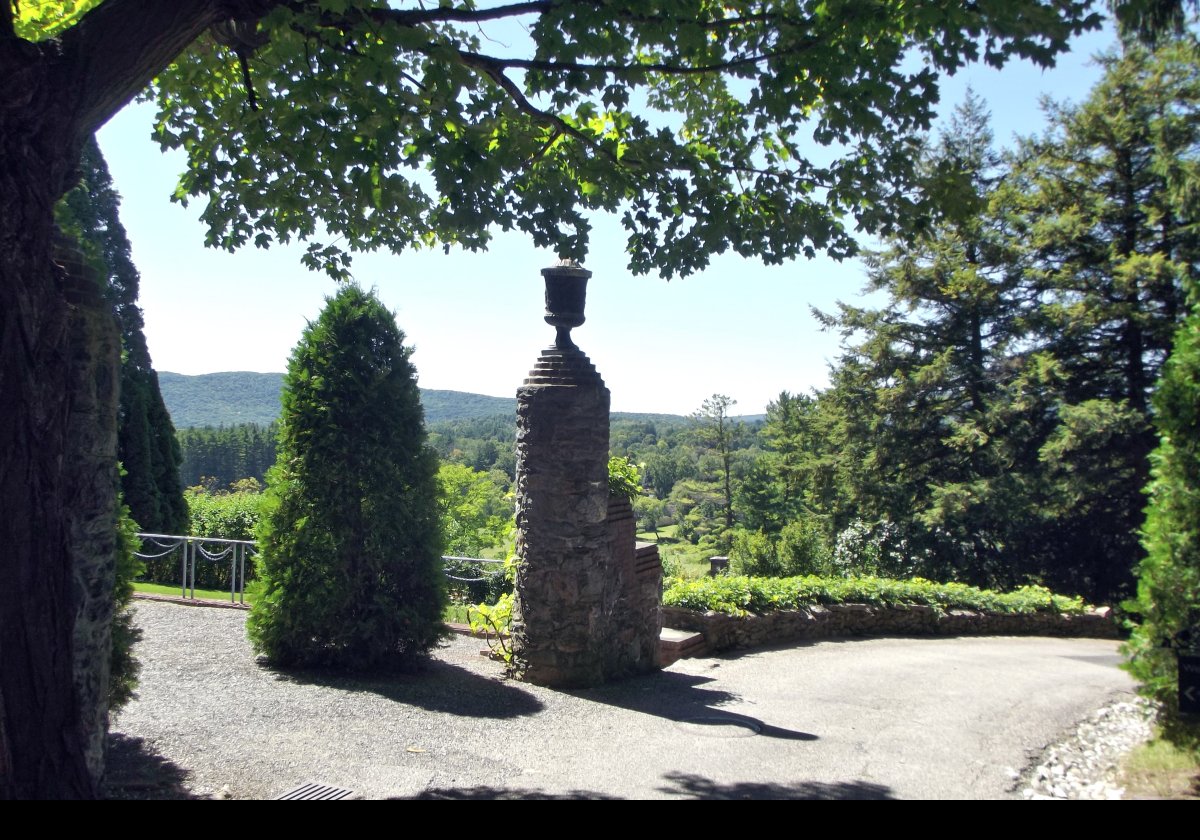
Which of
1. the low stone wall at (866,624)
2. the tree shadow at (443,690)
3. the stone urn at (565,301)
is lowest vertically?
the low stone wall at (866,624)

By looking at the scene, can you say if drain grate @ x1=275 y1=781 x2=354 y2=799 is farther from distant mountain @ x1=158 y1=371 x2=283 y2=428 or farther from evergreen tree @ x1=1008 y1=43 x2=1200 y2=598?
distant mountain @ x1=158 y1=371 x2=283 y2=428

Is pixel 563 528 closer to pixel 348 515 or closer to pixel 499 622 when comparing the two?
pixel 499 622

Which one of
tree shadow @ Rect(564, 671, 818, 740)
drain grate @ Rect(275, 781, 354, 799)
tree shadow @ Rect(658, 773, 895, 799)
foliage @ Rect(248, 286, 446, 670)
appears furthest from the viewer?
foliage @ Rect(248, 286, 446, 670)

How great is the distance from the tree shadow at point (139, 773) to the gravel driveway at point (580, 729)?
0.06 feet

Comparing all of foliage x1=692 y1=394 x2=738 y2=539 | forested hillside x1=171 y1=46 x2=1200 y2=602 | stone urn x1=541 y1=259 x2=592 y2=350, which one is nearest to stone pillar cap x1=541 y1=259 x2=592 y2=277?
stone urn x1=541 y1=259 x2=592 y2=350

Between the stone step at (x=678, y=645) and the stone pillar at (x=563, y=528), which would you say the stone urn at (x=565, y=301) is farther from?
the stone step at (x=678, y=645)

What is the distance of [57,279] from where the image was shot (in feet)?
12.3

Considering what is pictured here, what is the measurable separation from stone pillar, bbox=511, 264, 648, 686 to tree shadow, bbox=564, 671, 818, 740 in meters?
0.30

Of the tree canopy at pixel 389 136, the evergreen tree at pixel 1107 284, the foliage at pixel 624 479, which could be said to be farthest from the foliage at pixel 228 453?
the tree canopy at pixel 389 136

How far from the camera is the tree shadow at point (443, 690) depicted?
7.28 metres

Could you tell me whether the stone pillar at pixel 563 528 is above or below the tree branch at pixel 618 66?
below

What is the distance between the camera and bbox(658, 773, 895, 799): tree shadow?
5.34 m
